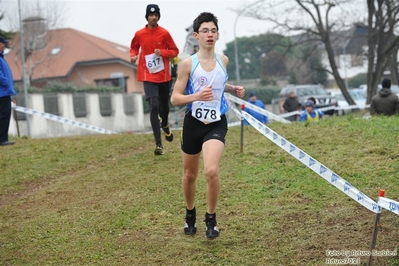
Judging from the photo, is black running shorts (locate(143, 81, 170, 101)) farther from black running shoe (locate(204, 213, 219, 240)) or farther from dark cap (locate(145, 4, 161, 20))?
black running shoe (locate(204, 213, 219, 240))

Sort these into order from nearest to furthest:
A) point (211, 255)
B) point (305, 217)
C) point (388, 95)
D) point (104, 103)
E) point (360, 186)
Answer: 1. point (211, 255)
2. point (305, 217)
3. point (360, 186)
4. point (388, 95)
5. point (104, 103)

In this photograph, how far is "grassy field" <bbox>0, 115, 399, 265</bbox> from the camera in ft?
20.3

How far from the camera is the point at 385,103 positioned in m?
14.8

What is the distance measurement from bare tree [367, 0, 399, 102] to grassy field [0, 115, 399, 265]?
57.7 ft

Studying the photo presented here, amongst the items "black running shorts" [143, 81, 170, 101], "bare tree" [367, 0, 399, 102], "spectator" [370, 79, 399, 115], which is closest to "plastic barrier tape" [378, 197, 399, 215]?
"black running shorts" [143, 81, 170, 101]

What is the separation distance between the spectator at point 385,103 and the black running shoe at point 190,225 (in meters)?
9.21

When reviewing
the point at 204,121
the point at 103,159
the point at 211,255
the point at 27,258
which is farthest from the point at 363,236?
the point at 103,159

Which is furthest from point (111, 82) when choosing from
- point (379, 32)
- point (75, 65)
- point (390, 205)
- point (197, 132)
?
point (390, 205)

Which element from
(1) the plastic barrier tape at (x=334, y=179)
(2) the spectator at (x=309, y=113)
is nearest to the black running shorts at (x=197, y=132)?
(1) the plastic barrier tape at (x=334, y=179)

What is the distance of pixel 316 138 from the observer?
36.1ft

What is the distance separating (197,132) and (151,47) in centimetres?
427

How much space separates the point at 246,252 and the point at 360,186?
2.40 m

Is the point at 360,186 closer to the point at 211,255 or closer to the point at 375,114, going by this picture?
the point at 211,255

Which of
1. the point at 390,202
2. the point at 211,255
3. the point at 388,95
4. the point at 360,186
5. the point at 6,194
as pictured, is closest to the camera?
the point at 390,202
